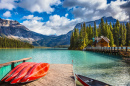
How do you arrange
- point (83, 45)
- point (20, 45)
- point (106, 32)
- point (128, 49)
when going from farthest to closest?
point (20, 45)
point (83, 45)
point (106, 32)
point (128, 49)

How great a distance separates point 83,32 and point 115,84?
8133 cm

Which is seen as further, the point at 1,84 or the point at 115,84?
the point at 115,84

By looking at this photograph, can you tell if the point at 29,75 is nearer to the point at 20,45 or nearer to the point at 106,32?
the point at 106,32

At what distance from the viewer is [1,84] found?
20.6 ft

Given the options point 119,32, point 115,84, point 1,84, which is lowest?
point 115,84

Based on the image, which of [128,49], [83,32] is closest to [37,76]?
[128,49]

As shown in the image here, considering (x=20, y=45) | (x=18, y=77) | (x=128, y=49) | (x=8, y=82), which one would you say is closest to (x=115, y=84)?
(x=18, y=77)

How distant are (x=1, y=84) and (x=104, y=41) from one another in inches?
2629

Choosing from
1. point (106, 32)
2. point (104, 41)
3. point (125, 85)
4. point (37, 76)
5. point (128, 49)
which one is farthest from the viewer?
point (106, 32)

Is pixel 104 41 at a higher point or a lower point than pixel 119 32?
lower

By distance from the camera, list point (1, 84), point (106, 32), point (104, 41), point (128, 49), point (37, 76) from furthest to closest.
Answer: point (106, 32), point (104, 41), point (128, 49), point (37, 76), point (1, 84)

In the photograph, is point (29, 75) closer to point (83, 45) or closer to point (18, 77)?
point (18, 77)

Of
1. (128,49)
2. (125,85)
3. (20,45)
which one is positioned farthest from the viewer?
(20,45)

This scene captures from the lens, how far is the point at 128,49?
32000mm
